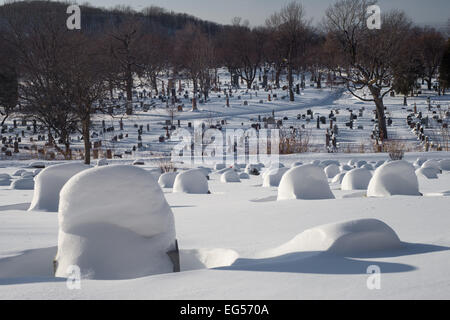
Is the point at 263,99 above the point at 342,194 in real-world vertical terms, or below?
above

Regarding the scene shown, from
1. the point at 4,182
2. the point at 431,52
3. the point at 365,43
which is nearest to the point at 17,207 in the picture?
the point at 4,182

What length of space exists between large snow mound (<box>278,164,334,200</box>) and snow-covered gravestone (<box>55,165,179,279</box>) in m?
2.72

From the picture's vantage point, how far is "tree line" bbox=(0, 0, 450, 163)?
54.3 ft

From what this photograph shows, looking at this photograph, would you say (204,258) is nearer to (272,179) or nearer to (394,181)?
(394,181)

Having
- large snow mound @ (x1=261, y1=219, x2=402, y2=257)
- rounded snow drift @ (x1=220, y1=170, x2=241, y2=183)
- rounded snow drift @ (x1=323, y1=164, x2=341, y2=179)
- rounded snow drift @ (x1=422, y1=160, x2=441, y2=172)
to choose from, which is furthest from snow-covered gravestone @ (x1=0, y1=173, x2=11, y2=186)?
rounded snow drift @ (x1=422, y1=160, x2=441, y2=172)

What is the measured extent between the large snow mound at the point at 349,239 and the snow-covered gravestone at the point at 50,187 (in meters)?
3.67

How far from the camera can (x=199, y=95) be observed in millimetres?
36594

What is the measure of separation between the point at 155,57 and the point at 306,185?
35.3 m

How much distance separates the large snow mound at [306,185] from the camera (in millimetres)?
5789

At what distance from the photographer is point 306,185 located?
583 centimetres

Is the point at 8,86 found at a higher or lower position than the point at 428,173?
higher
